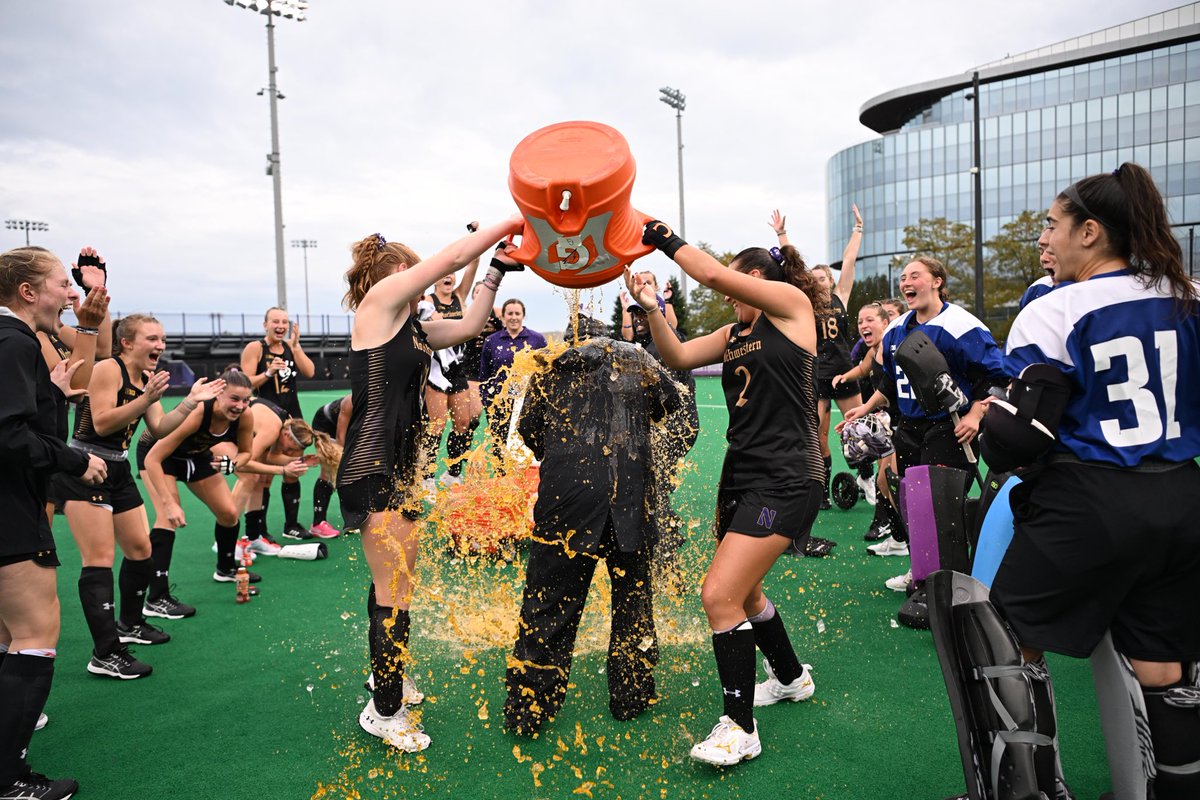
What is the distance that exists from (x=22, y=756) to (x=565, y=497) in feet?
8.19

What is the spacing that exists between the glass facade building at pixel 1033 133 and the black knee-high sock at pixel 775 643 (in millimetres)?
49786

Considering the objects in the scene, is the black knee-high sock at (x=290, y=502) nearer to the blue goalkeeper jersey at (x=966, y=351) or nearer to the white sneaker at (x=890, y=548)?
the white sneaker at (x=890, y=548)

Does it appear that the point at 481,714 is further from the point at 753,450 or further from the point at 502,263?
the point at 502,263

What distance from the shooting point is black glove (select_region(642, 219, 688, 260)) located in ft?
10.9

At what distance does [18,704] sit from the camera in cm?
326

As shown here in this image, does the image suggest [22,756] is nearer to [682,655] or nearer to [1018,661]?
[682,655]

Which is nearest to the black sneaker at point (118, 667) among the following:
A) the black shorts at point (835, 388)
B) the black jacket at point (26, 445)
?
the black jacket at point (26, 445)

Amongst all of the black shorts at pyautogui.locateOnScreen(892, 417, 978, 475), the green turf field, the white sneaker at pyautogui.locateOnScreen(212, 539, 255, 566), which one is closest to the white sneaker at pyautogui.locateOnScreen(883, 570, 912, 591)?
the green turf field

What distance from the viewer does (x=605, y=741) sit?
3.72 m

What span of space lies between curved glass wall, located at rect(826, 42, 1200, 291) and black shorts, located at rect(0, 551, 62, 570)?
49.0 metres

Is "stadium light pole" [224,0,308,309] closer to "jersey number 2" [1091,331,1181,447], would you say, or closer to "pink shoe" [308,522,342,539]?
"pink shoe" [308,522,342,539]

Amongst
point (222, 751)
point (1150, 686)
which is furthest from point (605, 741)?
point (1150, 686)

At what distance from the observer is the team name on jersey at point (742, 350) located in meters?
3.66

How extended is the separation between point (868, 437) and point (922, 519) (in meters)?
2.92
